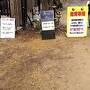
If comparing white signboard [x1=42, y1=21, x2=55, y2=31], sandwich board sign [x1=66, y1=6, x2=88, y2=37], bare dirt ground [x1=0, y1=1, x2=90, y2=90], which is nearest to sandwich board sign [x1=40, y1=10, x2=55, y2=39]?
white signboard [x1=42, y1=21, x2=55, y2=31]

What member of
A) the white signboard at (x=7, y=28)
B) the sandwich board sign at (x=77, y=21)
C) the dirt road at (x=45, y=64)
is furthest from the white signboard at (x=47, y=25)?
the white signboard at (x=7, y=28)

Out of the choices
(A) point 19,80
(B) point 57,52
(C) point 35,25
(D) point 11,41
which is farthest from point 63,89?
(C) point 35,25

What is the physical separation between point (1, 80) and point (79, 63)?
2749 mm

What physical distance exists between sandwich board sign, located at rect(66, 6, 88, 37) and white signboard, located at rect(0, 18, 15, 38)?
2502 millimetres

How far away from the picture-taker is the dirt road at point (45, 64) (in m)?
8.91

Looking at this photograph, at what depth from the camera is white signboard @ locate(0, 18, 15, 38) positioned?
14.8 m

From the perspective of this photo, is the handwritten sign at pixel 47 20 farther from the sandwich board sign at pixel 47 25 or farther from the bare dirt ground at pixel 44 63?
→ the bare dirt ground at pixel 44 63

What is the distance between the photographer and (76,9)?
1479cm

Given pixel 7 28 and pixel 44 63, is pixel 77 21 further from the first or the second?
pixel 44 63

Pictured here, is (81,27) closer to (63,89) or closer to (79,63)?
(79,63)

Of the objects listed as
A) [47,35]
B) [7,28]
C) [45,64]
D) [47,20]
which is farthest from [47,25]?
[45,64]

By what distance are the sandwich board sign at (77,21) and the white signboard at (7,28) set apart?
250 centimetres

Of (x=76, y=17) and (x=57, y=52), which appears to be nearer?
(x=57, y=52)

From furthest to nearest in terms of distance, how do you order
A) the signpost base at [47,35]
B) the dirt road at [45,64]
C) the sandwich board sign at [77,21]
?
the sandwich board sign at [77,21] → the signpost base at [47,35] → the dirt road at [45,64]
